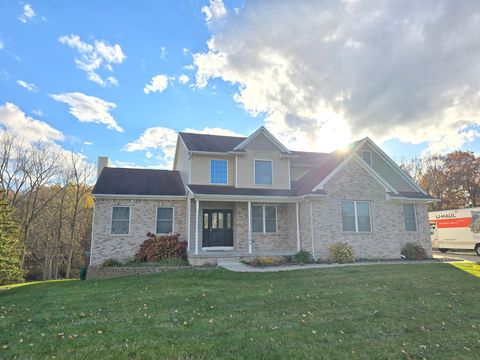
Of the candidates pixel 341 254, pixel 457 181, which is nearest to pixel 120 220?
pixel 341 254

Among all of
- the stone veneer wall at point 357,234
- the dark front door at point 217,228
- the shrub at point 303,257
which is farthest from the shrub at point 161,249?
the stone veneer wall at point 357,234

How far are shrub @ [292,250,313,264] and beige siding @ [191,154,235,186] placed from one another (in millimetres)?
5352

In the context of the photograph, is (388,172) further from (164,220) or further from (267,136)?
(164,220)

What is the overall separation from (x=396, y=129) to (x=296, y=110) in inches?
408

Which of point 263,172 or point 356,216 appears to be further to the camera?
point 263,172

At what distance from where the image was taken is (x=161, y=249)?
1476cm

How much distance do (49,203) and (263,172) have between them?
79.0 feet

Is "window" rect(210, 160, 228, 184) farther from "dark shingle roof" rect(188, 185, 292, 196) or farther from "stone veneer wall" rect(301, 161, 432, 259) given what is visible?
"stone veneer wall" rect(301, 161, 432, 259)

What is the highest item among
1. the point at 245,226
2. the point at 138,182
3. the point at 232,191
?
the point at 138,182

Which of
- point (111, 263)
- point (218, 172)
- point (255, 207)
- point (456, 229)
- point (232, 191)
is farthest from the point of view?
point (456, 229)

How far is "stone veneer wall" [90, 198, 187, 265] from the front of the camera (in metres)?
14.8

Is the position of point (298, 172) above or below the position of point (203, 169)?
above

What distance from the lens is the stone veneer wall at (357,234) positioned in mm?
14453

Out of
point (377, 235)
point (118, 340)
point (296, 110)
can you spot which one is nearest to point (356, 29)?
point (296, 110)
